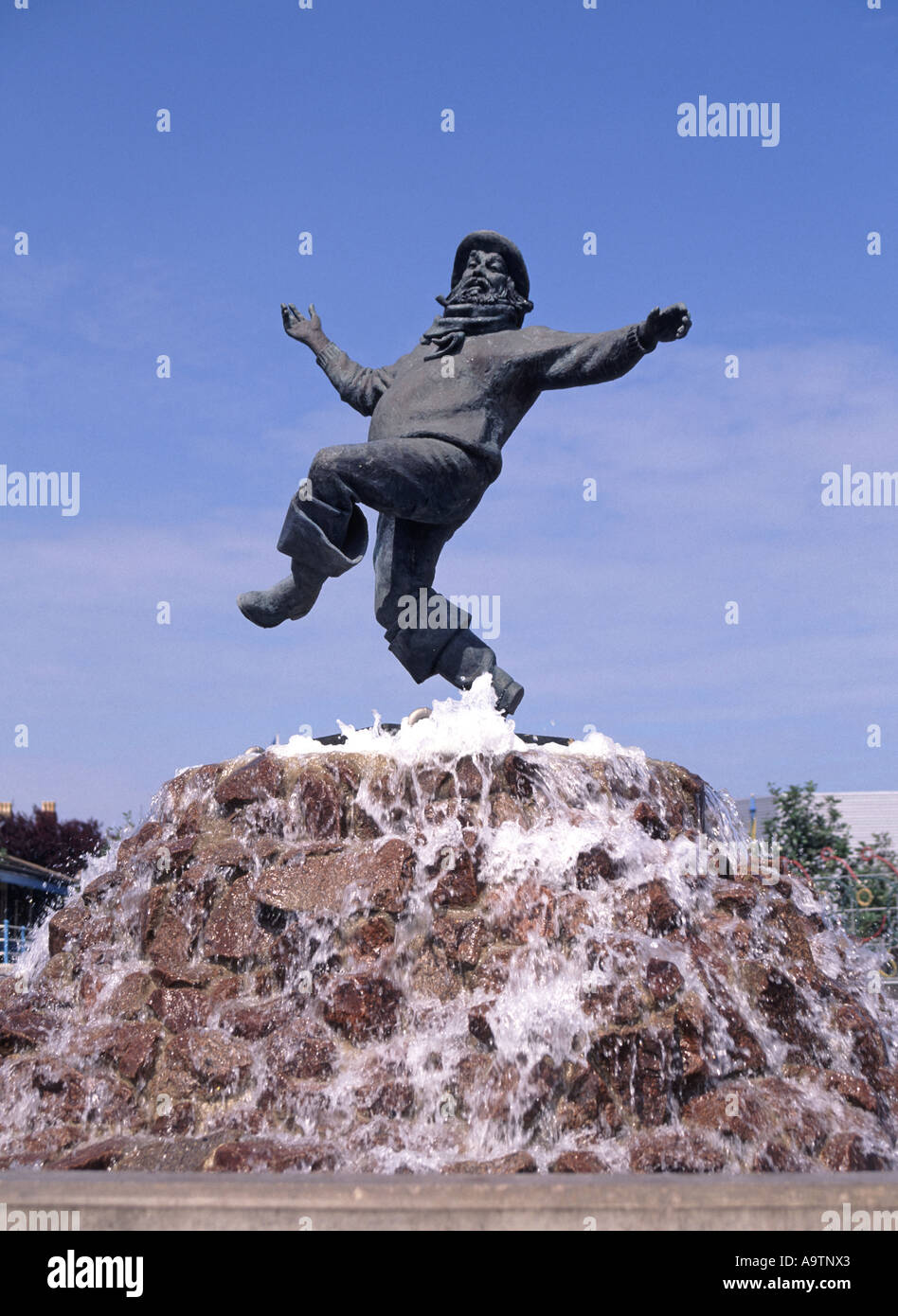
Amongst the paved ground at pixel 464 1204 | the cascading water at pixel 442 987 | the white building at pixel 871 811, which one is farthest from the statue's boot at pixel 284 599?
the white building at pixel 871 811

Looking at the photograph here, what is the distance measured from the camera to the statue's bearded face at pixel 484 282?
7.66 metres

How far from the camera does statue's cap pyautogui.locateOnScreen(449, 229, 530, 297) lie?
7.69 meters

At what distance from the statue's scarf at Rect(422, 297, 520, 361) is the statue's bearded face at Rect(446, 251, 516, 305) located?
3 centimetres

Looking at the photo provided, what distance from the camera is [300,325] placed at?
27.9 feet

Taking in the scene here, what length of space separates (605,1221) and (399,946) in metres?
2.46

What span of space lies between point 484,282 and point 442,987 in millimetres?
4065

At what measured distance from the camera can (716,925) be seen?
19.6 ft

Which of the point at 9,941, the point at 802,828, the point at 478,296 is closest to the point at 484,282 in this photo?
the point at 478,296

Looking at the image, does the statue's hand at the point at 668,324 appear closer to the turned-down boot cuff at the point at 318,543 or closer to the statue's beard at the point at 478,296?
the statue's beard at the point at 478,296
